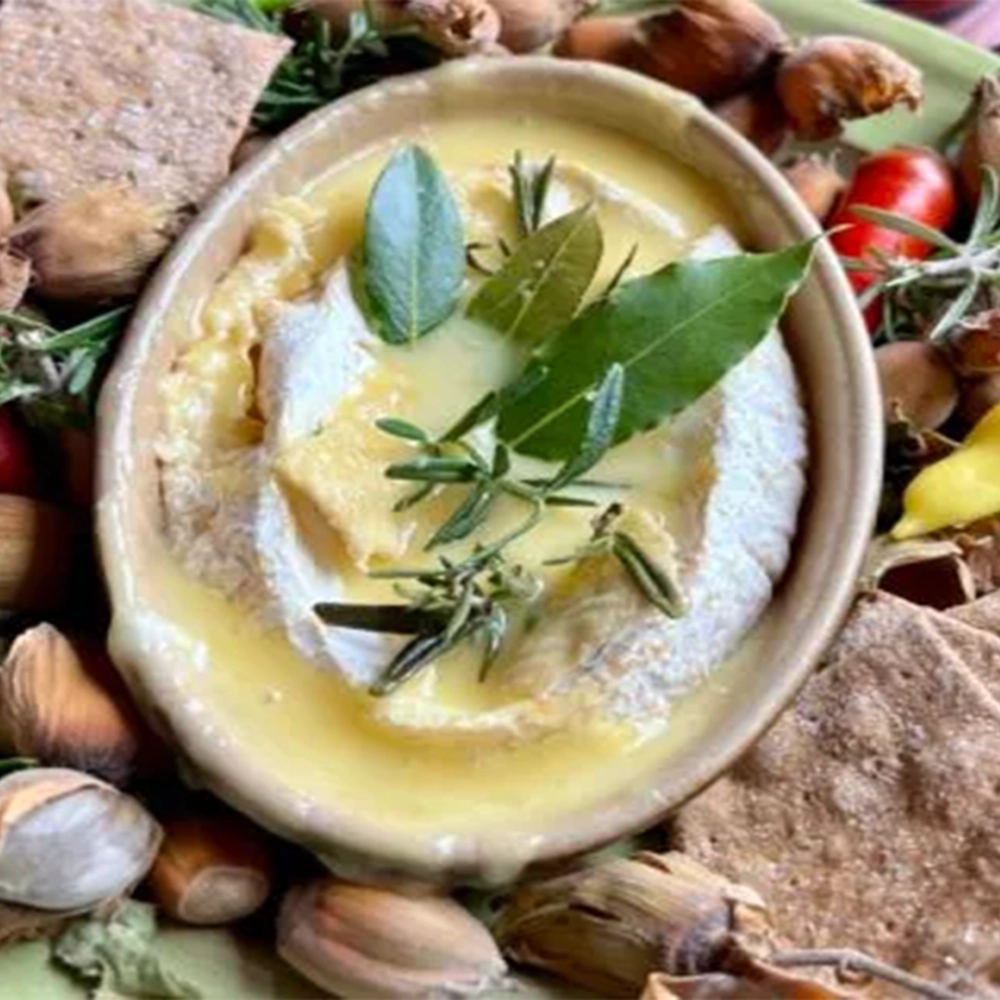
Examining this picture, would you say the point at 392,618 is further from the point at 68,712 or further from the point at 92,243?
the point at 92,243

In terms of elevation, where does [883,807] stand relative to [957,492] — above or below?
below

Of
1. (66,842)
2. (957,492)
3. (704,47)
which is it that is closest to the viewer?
(66,842)

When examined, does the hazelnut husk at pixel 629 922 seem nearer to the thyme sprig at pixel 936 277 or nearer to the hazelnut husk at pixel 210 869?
the hazelnut husk at pixel 210 869

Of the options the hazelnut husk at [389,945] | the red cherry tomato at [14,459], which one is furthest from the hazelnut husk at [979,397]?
the red cherry tomato at [14,459]

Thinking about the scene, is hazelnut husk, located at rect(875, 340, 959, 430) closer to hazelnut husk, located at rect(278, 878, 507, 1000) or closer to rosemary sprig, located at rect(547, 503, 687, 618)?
rosemary sprig, located at rect(547, 503, 687, 618)

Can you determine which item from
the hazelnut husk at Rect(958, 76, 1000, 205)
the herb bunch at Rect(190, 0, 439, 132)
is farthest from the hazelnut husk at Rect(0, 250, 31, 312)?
the hazelnut husk at Rect(958, 76, 1000, 205)

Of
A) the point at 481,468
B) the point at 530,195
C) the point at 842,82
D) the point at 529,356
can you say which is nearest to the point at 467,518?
the point at 481,468
